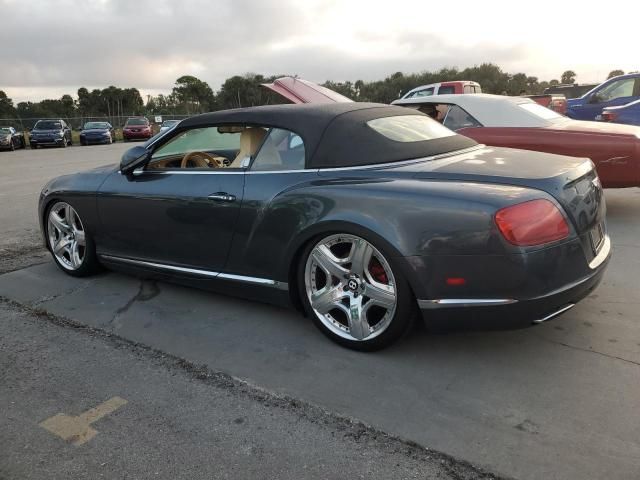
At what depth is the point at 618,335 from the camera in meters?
3.13

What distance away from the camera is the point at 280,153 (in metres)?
3.44

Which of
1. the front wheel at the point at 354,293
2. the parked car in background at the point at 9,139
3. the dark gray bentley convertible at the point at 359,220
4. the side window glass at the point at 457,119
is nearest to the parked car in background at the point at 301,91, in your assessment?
the side window glass at the point at 457,119

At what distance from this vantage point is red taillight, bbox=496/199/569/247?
256cm

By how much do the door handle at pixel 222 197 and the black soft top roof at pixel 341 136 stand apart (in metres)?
0.53

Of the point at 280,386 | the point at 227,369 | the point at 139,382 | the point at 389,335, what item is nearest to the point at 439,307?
the point at 389,335

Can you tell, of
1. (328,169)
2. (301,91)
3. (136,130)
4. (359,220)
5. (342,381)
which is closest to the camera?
(342,381)

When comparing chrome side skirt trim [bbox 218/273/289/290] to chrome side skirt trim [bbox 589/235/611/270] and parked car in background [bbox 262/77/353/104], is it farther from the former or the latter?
parked car in background [bbox 262/77/353/104]

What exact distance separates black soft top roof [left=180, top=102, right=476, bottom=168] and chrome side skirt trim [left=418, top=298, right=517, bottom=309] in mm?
928

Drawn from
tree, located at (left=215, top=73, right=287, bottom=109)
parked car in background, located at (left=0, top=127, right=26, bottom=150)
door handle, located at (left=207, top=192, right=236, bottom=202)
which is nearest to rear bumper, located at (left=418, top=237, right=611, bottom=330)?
door handle, located at (left=207, top=192, right=236, bottom=202)

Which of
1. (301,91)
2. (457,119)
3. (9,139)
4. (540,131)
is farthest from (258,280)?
(9,139)

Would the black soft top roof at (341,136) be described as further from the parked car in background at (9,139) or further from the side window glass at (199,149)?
the parked car in background at (9,139)

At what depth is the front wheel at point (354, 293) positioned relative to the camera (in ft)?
9.50

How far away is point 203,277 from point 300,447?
1716mm

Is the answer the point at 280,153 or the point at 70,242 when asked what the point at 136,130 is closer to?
the point at 70,242
